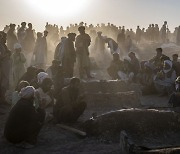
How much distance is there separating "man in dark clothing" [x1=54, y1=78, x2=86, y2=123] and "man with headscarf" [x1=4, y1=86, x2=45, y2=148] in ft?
4.85

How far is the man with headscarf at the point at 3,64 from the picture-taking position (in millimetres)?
12141

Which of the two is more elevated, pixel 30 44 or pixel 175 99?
pixel 30 44

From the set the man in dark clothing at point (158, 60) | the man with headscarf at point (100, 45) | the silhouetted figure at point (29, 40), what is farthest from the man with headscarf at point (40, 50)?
the man with headscarf at point (100, 45)

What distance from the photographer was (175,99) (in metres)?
11.6

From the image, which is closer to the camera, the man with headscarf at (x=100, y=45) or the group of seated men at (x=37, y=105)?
A: the group of seated men at (x=37, y=105)

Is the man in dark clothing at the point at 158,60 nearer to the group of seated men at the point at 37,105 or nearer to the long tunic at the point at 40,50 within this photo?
the group of seated men at the point at 37,105

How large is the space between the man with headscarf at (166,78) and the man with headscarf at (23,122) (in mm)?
7155

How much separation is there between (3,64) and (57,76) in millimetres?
1833

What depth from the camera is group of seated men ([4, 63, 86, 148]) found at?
7.90 meters

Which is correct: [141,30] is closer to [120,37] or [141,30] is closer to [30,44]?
[120,37]

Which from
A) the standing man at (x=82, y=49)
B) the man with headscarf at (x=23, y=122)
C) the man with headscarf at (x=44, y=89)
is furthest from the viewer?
the standing man at (x=82, y=49)

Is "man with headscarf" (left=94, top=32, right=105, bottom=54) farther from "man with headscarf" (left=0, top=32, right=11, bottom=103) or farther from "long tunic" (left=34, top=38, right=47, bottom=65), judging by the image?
"man with headscarf" (left=0, top=32, right=11, bottom=103)

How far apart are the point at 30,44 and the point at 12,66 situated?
7937 mm

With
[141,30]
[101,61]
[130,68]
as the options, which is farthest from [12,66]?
[141,30]
